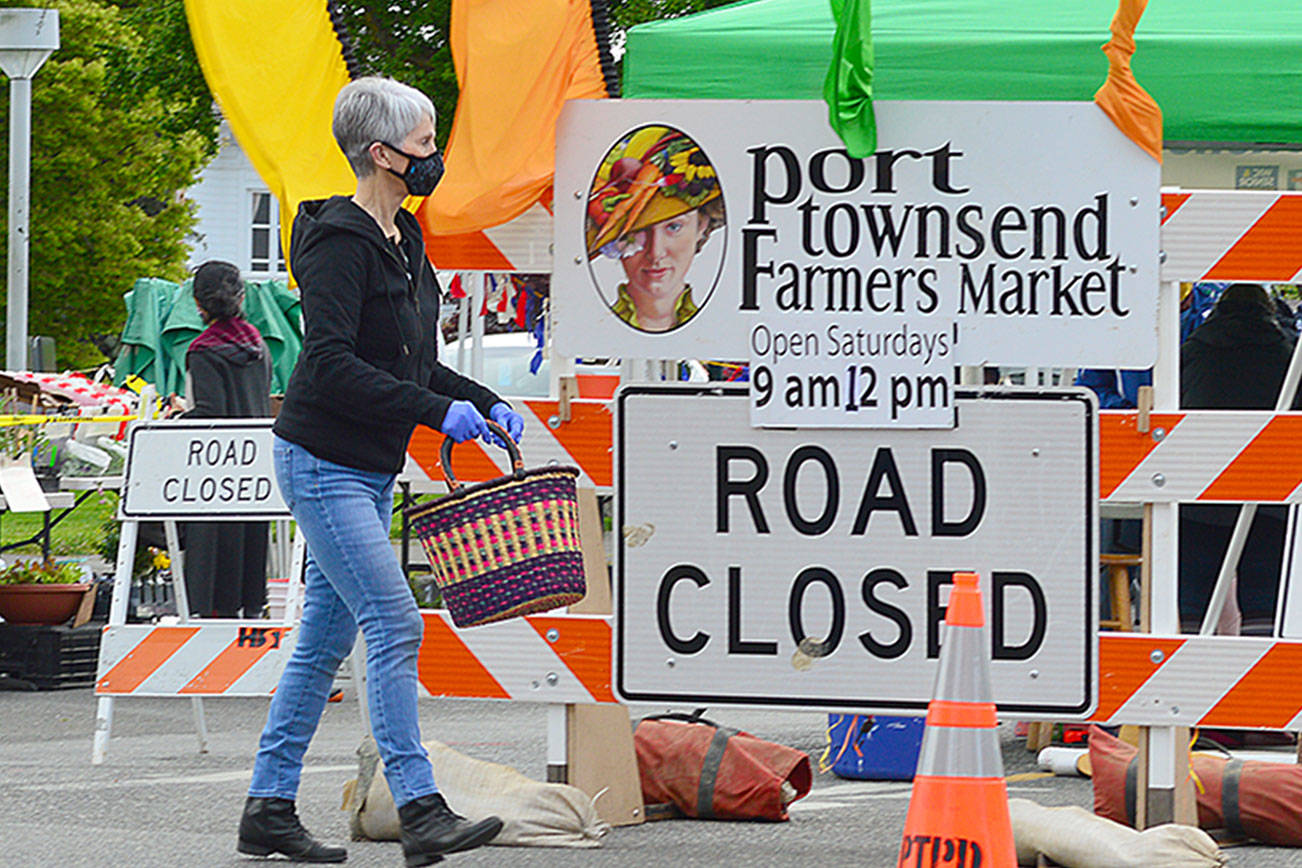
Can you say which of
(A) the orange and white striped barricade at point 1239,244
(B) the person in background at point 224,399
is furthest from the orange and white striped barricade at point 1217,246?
(B) the person in background at point 224,399

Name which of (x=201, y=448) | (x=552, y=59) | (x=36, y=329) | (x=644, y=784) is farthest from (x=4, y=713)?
(x=36, y=329)

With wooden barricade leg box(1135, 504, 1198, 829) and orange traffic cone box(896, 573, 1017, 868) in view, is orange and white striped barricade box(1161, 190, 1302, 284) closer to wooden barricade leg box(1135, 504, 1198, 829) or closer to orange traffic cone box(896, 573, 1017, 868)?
wooden barricade leg box(1135, 504, 1198, 829)

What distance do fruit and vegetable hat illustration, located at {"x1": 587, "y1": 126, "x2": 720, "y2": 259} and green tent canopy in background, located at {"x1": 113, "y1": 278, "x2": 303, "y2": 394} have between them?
11.2 meters

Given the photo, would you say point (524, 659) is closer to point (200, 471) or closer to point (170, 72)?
A: point (200, 471)

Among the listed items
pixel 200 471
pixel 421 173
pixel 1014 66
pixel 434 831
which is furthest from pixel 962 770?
pixel 200 471

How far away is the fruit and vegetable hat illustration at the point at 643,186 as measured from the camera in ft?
17.5

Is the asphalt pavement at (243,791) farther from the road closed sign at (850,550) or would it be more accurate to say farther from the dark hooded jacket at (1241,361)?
the dark hooded jacket at (1241,361)

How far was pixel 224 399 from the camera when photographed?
1038 cm

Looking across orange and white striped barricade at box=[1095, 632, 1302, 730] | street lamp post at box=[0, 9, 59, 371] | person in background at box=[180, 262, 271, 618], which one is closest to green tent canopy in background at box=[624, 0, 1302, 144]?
orange and white striped barricade at box=[1095, 632, 1302, 730]

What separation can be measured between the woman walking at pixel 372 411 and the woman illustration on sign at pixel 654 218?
1.48 feet

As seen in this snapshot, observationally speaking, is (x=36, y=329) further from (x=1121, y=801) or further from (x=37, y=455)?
(x=1121, y=801)

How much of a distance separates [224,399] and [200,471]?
243cm

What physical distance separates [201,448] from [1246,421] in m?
4.23

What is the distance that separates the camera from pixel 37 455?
11812mm
